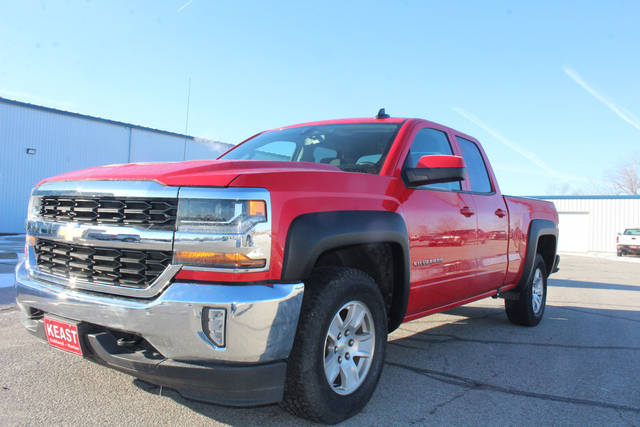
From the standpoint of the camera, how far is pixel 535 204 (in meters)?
5.50

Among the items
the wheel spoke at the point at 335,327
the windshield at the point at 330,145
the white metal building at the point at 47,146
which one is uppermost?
the white metal building at the point at 47,146

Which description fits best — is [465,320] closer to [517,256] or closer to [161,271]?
[517,256]

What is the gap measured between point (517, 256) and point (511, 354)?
1.07 metres

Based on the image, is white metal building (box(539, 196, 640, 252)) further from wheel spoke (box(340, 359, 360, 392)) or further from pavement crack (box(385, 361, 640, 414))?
wheel spoke (box(340, 359, 360, 392))

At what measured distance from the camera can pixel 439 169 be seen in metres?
3.15

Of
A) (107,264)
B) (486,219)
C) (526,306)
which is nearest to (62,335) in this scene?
(107,264)

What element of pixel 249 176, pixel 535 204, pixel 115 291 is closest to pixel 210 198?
pixel 249 176

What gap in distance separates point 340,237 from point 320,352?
59 cm

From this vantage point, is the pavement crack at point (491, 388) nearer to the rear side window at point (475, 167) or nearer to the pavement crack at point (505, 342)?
the pavement crack at point (505, 342)

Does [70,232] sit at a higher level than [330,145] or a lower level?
lower

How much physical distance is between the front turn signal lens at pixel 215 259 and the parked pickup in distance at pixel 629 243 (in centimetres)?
2942

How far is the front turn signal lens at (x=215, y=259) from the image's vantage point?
2.18 metres

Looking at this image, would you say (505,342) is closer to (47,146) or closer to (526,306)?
(526,306)

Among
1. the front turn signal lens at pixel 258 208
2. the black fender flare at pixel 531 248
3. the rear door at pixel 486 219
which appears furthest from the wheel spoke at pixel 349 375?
the black fender flare at pixel 531 248
